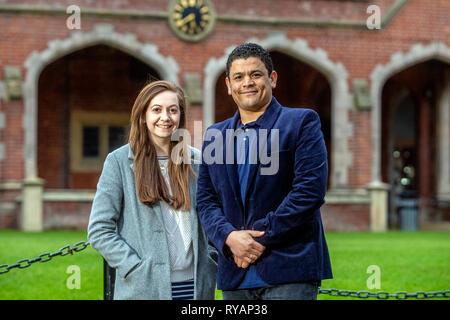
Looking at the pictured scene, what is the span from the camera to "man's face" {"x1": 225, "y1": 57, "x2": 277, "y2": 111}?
2820mm

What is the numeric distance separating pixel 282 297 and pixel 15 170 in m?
12.7

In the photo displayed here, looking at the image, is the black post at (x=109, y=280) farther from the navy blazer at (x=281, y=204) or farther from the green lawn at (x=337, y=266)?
the green lawn at (x=337, y=266)

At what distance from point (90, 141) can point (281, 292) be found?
52.3 ft

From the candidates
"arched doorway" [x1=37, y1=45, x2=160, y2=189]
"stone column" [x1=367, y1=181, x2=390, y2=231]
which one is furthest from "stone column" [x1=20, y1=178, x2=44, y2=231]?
"stone column" [x1=367, y1=181, x2=390, y2=231]

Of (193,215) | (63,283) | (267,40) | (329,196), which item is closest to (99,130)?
(267,40)

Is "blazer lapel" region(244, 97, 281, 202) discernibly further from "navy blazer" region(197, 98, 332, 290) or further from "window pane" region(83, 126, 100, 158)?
"window pane" region(83, 126, 100, 158)

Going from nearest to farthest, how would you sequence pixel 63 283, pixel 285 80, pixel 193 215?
pixel 193 215, pixel 63 283, pixel 285 80

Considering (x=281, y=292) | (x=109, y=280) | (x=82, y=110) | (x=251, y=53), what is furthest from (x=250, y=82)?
(x=82, y=110)

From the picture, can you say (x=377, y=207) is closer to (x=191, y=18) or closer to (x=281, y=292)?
(x=191, y=18)

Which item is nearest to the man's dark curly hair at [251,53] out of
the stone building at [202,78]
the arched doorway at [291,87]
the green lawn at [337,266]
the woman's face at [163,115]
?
the woman's face at [163,115]

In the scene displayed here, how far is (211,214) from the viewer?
9.30ft

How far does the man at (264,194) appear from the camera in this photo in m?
2.66

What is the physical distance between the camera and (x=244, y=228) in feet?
9.11

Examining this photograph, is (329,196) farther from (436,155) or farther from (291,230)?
(291,230)
